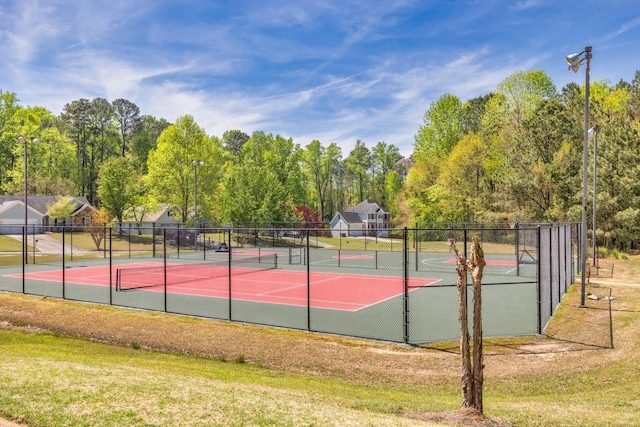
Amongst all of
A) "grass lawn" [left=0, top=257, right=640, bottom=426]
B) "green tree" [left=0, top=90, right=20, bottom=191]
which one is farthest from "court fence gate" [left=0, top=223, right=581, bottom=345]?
"green tree" [left=0, top=90, right=20, bottom=191]

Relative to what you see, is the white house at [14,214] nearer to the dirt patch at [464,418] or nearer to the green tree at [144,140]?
the green tree at [144,140]

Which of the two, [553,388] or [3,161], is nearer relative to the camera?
[553,388]

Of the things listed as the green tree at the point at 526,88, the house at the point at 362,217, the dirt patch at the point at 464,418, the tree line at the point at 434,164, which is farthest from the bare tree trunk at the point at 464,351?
the house at the point at 362,217

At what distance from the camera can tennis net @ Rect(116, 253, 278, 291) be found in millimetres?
23500

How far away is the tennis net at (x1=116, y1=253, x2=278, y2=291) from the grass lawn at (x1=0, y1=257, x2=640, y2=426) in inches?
233

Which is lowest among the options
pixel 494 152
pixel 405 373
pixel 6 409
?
pixel 405 373

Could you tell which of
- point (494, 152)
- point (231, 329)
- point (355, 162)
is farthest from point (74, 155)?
point (231, 329)

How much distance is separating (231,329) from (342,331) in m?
3.17

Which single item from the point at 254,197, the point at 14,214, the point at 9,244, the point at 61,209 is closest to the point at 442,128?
the point at 254,197

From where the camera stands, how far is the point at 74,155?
75625 millimetres

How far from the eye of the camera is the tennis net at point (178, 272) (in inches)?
925

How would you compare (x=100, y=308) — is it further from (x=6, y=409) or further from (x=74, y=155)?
(x=74, y=155)

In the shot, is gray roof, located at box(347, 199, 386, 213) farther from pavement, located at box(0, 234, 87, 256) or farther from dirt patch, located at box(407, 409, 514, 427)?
dirt patch, located at box(407, 409, 514, 427)

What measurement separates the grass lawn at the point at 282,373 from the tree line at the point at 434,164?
25.5 meters
